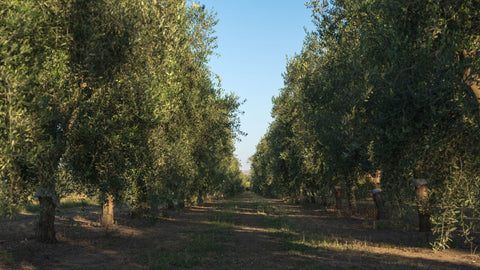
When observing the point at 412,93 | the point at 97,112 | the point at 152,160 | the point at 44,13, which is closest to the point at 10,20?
the point at 44,13

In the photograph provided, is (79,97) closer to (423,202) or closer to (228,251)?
(228,251)

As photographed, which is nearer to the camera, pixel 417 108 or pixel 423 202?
pixel 417 108

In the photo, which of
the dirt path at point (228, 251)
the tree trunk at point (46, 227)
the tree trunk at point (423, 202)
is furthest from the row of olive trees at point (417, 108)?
the tree trunk at point (46, 227)

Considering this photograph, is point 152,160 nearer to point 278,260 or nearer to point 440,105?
point 278,260

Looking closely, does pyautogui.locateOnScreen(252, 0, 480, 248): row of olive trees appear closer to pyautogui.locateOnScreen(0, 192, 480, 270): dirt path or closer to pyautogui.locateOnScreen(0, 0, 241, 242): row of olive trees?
pyautogui.locateOnScreen(0, 192, 480, 270): dirt path

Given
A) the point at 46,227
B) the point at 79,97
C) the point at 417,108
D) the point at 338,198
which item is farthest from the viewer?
the point at 338,198

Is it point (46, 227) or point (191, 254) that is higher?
point (46, 227)

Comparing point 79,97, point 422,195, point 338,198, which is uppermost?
point 79,97

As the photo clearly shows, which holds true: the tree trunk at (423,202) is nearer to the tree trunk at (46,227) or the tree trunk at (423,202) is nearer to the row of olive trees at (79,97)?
the row of olive trees at (79,97)

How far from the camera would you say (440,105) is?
1205cm

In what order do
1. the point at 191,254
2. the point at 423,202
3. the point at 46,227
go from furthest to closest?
the point at 46,227 < the point at 191,254 < the point at 423,202

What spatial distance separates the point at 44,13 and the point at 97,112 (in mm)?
4223

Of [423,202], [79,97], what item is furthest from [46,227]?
[423,202]

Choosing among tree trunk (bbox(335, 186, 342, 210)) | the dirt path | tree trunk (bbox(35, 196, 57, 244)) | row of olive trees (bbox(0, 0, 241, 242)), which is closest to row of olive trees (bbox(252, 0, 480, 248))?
the dirt path
